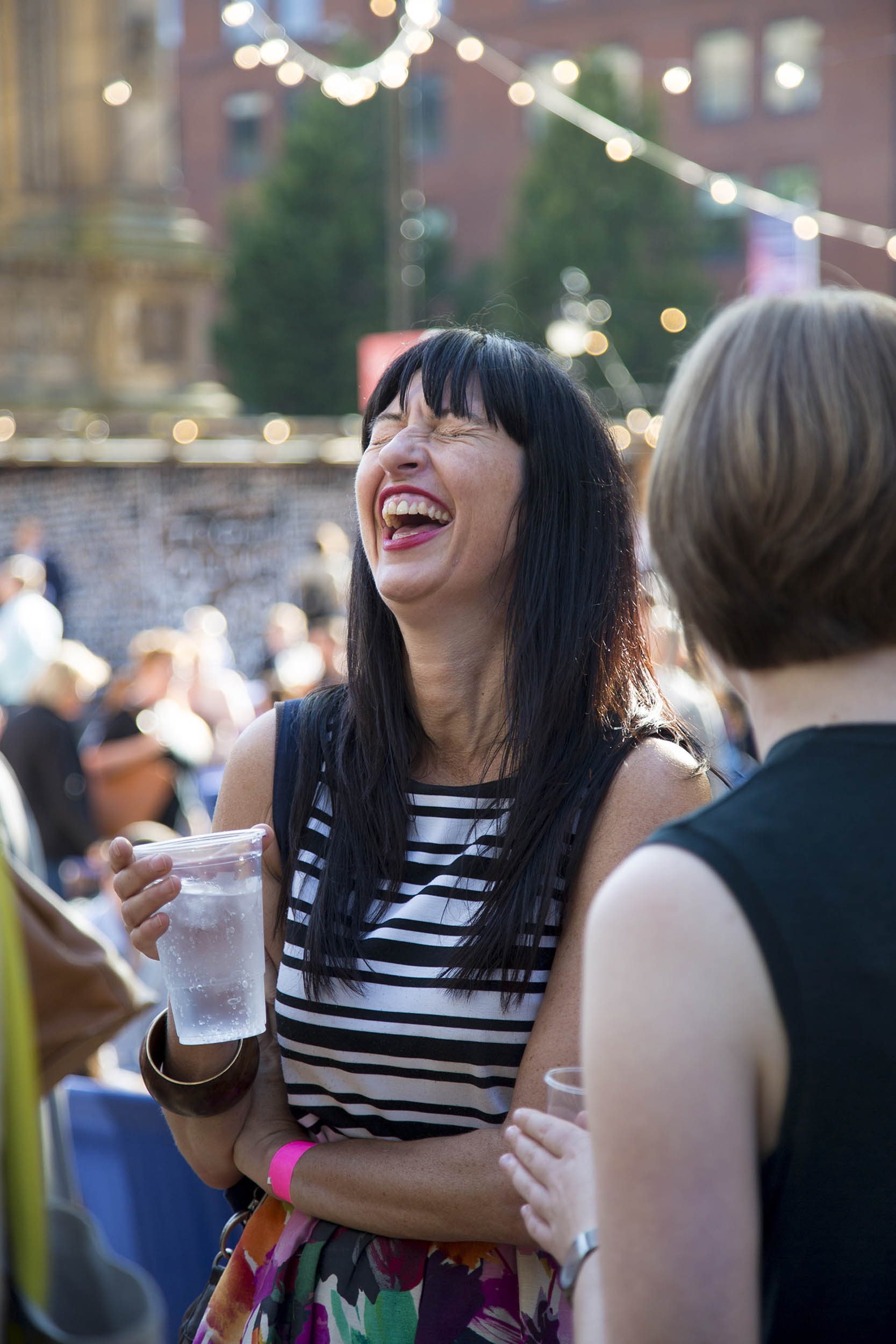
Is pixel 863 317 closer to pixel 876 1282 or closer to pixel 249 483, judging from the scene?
pixel 876 1282

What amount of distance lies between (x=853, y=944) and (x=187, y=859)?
96 centimetres

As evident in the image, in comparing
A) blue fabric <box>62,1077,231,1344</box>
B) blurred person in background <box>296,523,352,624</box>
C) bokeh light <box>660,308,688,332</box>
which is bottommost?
bokeh light <box>660,308,688,332</box>

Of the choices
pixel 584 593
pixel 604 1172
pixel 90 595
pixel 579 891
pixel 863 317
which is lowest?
pixel 90 595

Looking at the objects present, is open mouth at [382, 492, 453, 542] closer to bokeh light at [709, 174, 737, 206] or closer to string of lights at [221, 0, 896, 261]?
string of lights at [221, 0, 896, 261]

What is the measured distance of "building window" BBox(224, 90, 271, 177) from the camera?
41469mm

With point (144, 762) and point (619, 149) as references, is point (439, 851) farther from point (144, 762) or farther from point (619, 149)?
point (619, 149)

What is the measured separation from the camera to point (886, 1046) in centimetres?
107

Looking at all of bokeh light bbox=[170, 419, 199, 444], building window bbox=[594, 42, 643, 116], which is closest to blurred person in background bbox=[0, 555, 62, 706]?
bokeh light bbox=[170, 419, 199, 444]

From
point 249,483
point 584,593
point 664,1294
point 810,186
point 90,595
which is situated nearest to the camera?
point 664,1294

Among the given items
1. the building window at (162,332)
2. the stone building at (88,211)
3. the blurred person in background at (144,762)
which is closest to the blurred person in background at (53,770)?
the blurred person in background at (144,762)

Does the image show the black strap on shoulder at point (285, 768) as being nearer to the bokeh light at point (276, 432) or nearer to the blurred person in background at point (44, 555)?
the blurred person in background at point (44, 555)

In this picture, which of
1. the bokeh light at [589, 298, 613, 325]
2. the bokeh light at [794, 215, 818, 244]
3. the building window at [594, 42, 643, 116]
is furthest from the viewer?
the building window at [594, 42, 643, 116]

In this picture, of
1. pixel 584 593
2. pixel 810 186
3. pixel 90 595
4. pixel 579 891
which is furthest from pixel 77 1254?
pixel 810 186

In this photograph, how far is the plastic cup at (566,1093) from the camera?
136cm
